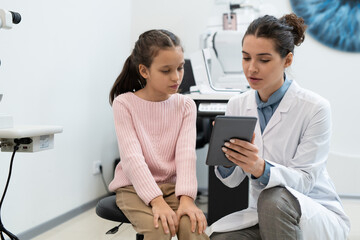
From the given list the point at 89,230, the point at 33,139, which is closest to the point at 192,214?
the point at 33,139

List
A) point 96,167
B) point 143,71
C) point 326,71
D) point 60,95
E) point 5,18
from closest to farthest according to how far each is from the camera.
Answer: point 5,18 < point 143,71 < point 60,95 < point 96,167 < point 326,71

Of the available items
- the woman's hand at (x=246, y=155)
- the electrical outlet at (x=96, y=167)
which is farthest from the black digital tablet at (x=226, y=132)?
the electrical outlet at (x=96, y=167)

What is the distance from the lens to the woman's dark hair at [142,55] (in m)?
1.33

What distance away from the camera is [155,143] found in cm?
135

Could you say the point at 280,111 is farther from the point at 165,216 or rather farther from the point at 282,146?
the point at 165,216

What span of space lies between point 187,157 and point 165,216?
0.24 metres

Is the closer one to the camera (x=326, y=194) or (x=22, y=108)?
(x=326, y=194)

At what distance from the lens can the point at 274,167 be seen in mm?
1125

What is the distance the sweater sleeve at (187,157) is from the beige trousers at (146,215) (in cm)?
5

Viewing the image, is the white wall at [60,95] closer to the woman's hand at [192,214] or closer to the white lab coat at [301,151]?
the woman's hand at [192,214]

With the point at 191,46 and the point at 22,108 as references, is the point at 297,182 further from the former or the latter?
the point at 191,46

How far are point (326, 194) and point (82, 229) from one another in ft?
4.77

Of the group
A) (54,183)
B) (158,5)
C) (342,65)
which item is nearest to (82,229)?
(54,183)

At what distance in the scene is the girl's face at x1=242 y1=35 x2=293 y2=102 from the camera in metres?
1.23
